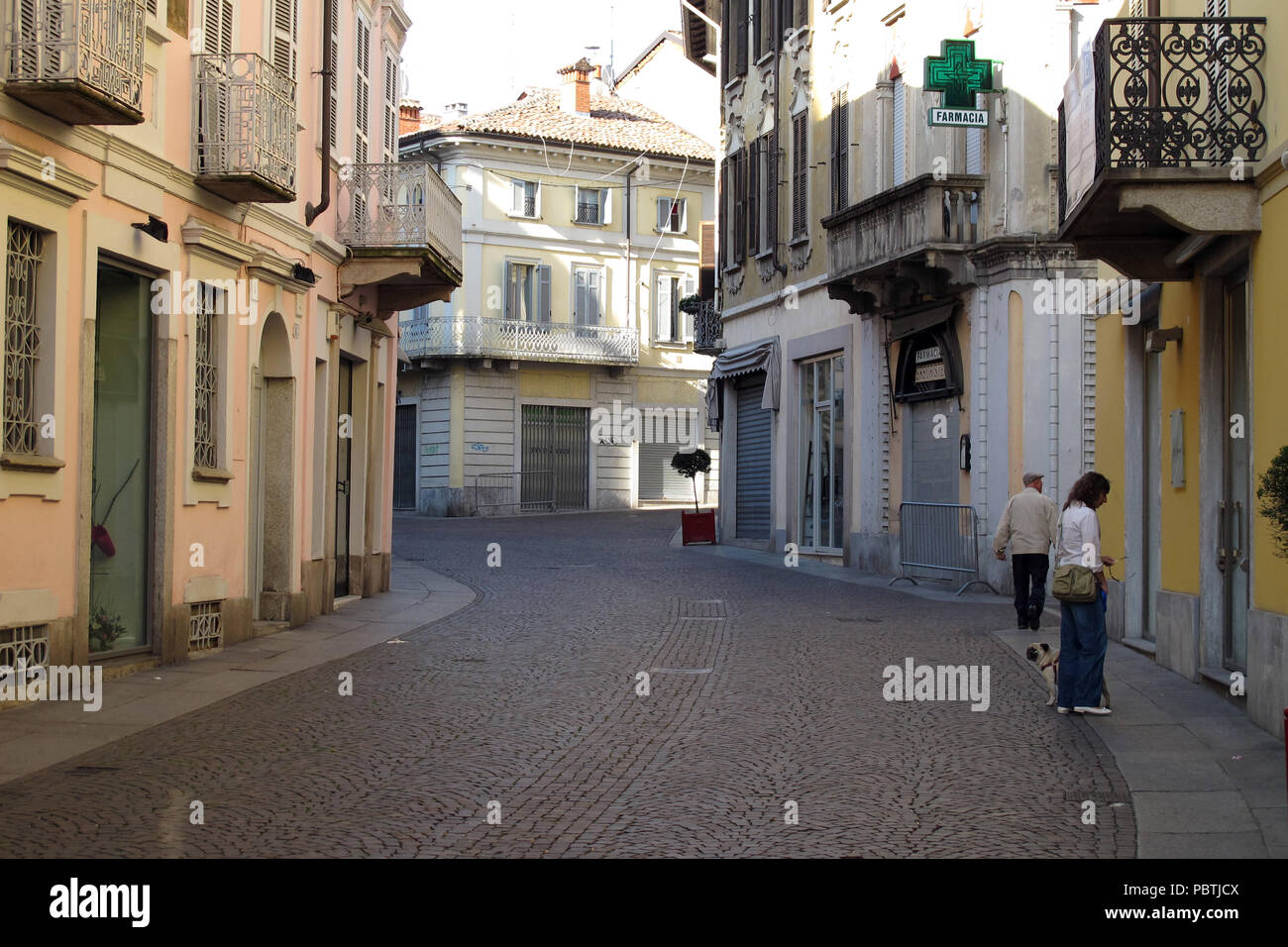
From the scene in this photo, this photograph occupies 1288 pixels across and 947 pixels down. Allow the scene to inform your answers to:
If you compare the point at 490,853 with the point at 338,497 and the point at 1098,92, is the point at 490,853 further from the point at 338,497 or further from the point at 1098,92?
the point at 338,497

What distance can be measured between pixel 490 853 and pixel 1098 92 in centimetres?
753

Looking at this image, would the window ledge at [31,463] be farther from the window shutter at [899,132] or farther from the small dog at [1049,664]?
the window shutter at [899,132]

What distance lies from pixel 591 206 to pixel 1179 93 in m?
38.2

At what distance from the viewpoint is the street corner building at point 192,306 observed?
1059 centimetres

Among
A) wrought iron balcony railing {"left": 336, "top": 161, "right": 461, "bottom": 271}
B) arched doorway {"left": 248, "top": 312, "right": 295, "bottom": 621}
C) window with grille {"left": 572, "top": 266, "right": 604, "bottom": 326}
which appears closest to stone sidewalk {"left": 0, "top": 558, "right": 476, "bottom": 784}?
arched doorway {"left": 248, "top": 312, "right": 295, "bottom": 621}

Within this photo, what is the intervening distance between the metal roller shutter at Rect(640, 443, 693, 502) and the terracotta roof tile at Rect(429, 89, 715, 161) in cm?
934

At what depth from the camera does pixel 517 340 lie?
46.3 m

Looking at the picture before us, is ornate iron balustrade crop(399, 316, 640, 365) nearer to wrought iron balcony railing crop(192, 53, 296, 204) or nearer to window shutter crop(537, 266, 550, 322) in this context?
window shutter crop(537, 266, 550, 322)

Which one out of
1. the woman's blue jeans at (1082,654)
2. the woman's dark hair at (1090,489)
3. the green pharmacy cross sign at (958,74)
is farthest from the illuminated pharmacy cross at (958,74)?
the woman's blue jeans at (1082,654)

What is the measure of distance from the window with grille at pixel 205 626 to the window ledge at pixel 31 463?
2.84 meters

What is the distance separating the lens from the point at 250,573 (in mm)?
15219

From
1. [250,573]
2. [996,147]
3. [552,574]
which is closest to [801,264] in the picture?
[996,147]

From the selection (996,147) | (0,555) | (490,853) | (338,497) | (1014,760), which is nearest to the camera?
(490,853)

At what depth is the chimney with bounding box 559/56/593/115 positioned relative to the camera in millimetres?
50000
